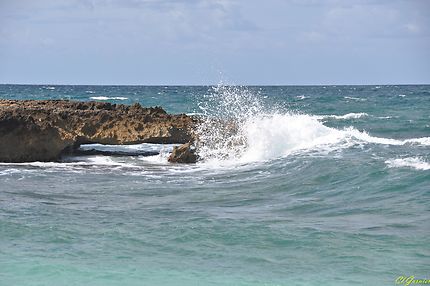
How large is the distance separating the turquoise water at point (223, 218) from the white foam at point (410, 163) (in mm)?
35

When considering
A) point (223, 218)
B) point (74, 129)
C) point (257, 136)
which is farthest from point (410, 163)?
point (74, 129)

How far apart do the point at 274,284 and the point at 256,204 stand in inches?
157

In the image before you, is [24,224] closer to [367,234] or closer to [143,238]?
[143,238]

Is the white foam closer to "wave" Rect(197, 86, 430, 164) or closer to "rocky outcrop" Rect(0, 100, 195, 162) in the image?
"wave" Rect(197, 86, 430, 164)

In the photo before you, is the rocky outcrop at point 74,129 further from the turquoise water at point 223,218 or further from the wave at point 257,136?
the wave at point 257,136

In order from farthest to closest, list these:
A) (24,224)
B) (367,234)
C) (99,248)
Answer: (24,224)
(367,234)
(99,248)

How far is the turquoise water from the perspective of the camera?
6.48 meters

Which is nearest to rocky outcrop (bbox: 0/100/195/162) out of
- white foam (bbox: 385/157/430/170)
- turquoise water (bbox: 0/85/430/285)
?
turquoise water (bbox: 0/85/430/285)

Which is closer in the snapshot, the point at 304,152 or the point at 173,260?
the point at 173,260

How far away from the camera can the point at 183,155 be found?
15805mm

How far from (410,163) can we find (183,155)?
508 centimetres

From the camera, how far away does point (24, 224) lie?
850 centimetres

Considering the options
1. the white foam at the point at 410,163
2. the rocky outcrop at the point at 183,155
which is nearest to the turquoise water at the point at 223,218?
the white foam at the point at 410,163

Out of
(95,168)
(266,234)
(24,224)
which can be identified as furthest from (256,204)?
(95,168)
